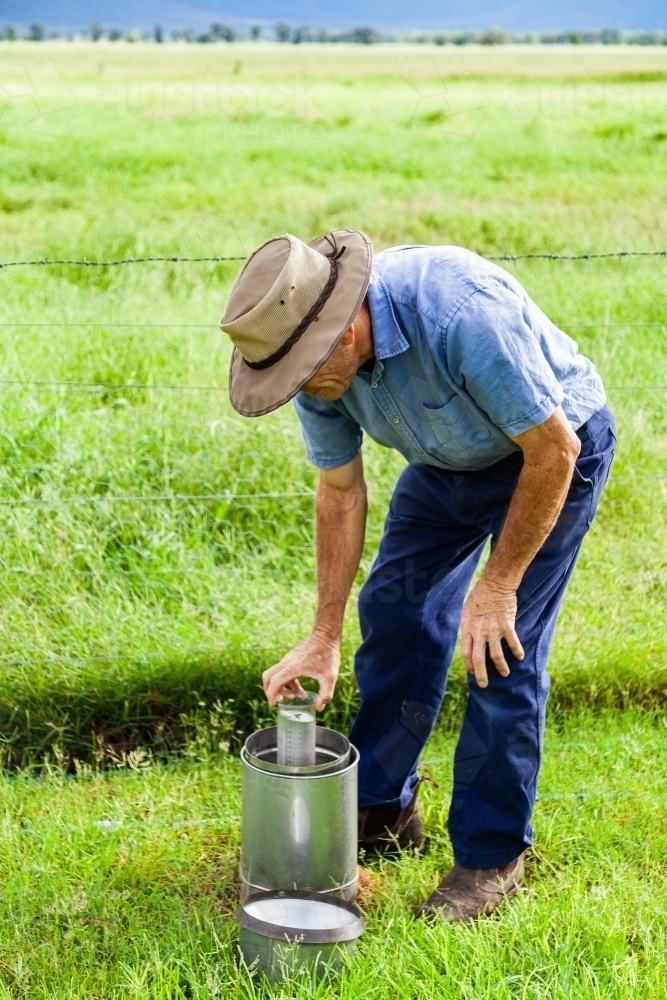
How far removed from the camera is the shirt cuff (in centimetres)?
232

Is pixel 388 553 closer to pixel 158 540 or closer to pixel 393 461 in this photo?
pixel 158 540

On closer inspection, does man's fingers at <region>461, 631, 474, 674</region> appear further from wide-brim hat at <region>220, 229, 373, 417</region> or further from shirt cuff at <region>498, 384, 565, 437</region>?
wide-brim hat at <region>220, 229, 373, 417</region>

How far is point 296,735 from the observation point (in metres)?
2.64

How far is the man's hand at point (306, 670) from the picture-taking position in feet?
9.21

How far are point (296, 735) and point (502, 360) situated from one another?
1.02 m

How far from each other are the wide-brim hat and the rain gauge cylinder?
0.84 meters

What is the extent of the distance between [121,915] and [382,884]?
2.26 ft

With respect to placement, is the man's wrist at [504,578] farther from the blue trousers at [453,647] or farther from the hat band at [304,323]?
the hat band at [304,323]

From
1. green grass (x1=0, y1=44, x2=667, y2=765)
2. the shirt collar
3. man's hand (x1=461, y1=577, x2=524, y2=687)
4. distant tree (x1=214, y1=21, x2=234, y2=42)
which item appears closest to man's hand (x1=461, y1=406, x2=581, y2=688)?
man's hand (x1=461, y1=577, x2=524, y2=687)

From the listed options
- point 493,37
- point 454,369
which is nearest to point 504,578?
point 454,369

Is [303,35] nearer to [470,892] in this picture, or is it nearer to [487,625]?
[487,625]

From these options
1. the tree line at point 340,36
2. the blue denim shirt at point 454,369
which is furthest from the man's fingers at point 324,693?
the tree line at point 340,36

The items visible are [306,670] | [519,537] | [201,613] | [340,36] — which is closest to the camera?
[519,537]

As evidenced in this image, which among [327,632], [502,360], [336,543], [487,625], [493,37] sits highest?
[493,37]
